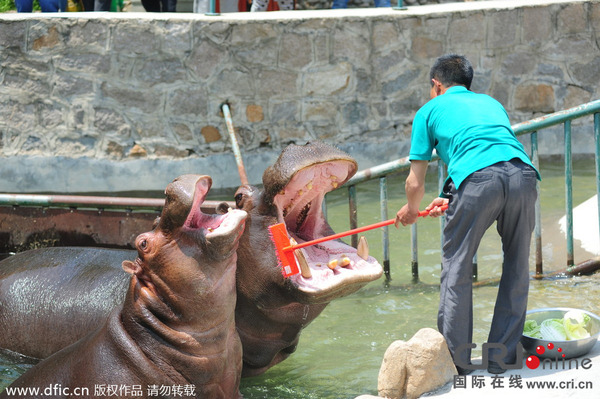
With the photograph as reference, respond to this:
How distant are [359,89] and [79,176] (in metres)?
3.04

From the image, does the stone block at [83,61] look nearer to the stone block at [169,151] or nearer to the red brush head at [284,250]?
the stone block at [169,151]

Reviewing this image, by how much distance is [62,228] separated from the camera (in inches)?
221

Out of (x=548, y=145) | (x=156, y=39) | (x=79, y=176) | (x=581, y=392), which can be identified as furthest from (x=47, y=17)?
(x=581, y=392)

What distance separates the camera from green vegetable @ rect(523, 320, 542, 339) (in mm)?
4124

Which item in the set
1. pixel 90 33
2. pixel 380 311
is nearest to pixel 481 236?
pixel 380 311

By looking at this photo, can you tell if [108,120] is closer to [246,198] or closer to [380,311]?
[380,311]

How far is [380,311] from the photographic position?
5.41 metres

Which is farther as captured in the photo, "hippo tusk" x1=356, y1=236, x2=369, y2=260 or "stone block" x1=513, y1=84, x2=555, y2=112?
"stone block" x1=513, y1=84, x2=555, y2=112

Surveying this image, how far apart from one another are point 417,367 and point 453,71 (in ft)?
5.05

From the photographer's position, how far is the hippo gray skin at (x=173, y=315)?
11.0 feet

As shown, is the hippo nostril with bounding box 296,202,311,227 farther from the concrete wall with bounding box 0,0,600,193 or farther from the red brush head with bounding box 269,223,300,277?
the concrete wall with bounding box 0,0,600,193

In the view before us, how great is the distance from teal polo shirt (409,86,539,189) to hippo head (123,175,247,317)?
1.18m

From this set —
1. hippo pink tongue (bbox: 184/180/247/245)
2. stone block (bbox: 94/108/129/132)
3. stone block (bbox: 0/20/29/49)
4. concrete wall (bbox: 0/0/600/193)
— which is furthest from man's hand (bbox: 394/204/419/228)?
stone block (bbox: 0/20/29/49)

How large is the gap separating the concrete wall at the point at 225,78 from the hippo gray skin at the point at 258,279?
140 inches
